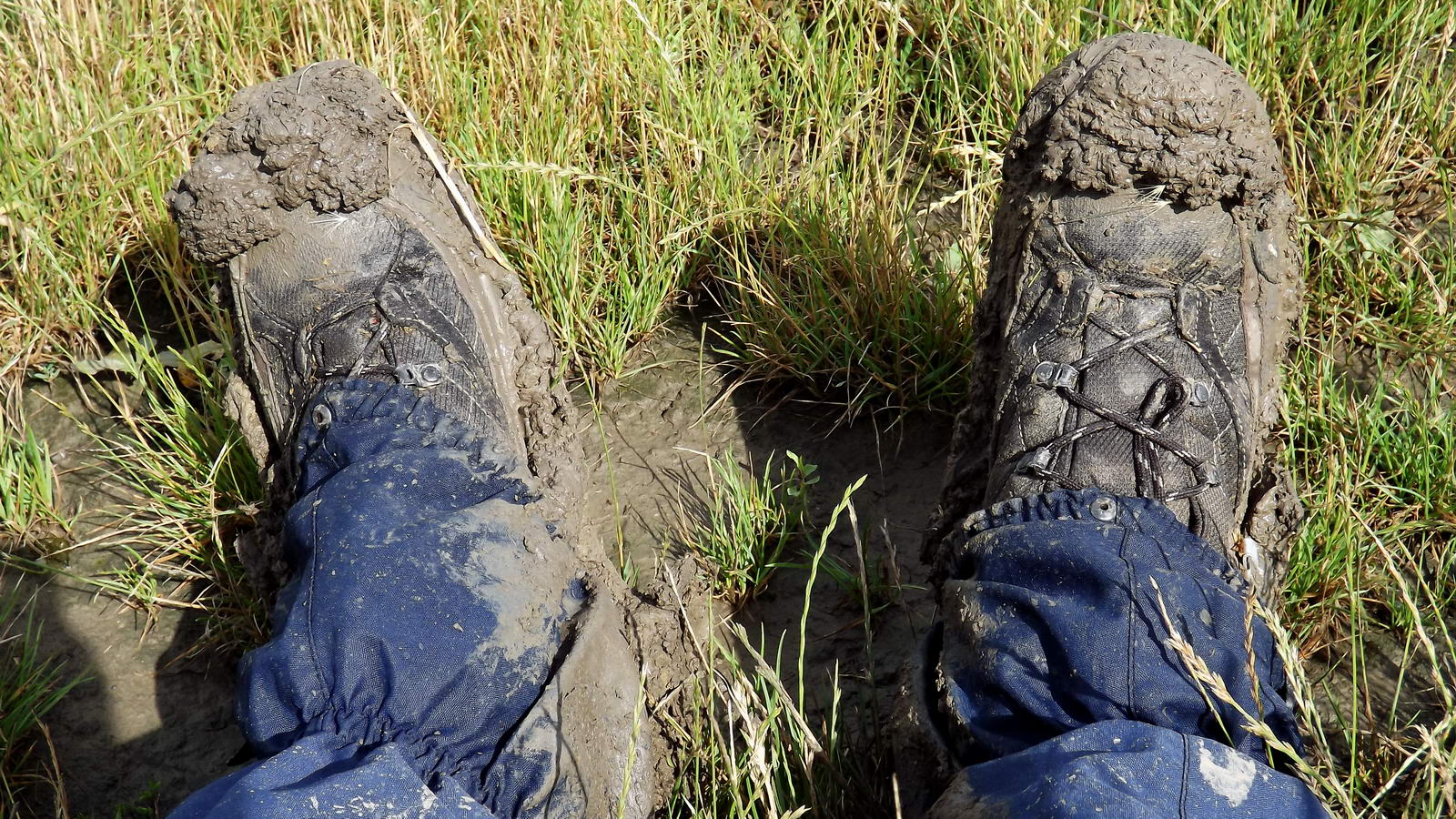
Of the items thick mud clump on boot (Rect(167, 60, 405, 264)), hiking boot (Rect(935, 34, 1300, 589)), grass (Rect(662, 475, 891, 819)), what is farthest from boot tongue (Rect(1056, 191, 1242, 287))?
thick mud clump on boot (Rect(167, 60, 405, 264))

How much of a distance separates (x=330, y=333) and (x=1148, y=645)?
1.60m

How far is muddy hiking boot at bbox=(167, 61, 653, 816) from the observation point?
6.90 feet

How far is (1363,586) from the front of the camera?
2043mm

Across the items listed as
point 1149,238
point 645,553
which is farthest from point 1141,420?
point 645,553

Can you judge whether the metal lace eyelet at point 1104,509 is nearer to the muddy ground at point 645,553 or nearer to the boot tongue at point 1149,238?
the muddy ground at point 645,553

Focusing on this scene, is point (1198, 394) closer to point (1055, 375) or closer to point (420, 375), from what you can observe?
point (1055, 375)

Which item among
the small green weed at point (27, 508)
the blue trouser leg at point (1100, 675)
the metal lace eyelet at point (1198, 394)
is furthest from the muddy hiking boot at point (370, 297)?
the metal lace eyelet at point (1198, 394)

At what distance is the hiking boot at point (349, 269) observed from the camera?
7.04 ft

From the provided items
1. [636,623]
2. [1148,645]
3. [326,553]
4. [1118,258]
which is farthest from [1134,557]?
[326,553]

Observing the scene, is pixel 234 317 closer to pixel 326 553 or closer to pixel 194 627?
pixel 194 627

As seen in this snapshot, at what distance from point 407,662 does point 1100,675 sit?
37.7 inches

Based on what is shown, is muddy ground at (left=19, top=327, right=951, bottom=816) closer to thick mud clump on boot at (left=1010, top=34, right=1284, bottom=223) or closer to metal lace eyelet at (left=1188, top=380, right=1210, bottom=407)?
metal lace eyelet at (left=1188, top=380, right=1210, bottom=407)

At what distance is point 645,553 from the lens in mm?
2369

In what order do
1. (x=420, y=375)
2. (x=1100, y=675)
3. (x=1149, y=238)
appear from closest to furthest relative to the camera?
(x=1100, y=675) → (x=1149, y=238) → (x=420, y=375)
